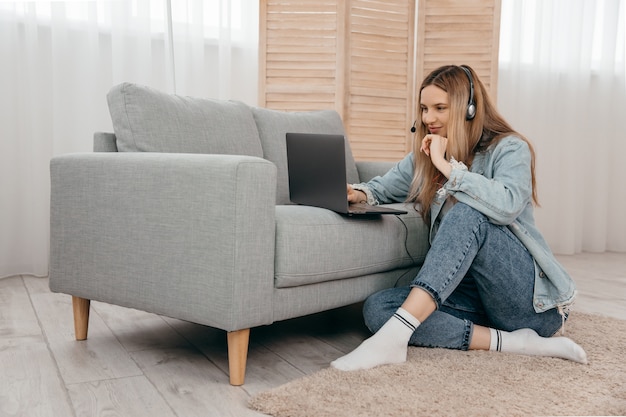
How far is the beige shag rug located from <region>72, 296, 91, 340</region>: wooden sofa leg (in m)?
0.77

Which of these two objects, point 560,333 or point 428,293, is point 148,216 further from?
point 560,333

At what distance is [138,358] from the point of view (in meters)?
1.84

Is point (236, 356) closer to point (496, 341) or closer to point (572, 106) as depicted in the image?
point (496, 341)

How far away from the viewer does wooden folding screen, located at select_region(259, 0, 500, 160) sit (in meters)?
3.43

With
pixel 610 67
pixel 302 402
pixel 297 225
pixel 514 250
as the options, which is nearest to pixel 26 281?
pixel 297 225

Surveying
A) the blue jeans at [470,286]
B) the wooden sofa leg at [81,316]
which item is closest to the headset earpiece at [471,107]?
the blue jeans at [470,286]

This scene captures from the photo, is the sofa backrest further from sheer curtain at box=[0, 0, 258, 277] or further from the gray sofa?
sheer curtain at box=[0, 0, 258, 277]

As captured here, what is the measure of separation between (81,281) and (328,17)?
6.71ft

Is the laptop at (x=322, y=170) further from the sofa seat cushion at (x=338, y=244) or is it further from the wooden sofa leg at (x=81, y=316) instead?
the wooden sofa leg at (x=81, y=316)

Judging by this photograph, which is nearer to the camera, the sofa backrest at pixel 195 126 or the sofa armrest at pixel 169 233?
the sofa armrest at pixel 169 233

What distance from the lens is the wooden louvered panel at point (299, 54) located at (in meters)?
3.42

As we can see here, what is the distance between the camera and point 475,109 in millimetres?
1894

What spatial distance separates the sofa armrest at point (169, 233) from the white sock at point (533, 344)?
2.14 ft

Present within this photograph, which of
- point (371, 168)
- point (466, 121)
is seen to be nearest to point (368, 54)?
point (371, 168)
